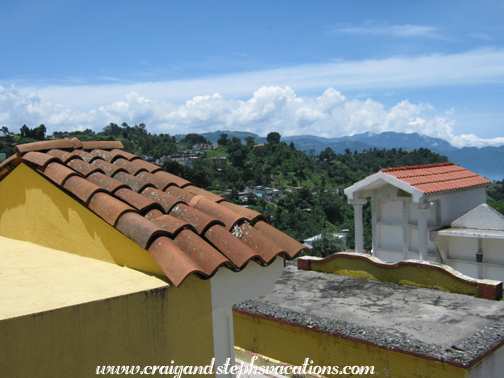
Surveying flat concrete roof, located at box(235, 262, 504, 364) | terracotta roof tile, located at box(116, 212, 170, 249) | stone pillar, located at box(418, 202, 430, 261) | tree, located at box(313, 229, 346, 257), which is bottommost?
tree, located at box(313, 229, 346, 257)

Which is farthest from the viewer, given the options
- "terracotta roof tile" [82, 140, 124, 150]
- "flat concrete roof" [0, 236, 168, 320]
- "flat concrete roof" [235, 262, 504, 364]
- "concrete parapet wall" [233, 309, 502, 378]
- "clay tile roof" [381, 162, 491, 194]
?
"clay tile roof" [381, 162, 491, 194]

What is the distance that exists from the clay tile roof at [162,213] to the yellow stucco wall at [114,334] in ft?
0.84

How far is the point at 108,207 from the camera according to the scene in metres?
3.73

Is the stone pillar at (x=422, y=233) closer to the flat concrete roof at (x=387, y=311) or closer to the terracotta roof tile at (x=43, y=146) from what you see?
the flat concrete roof at (x=387, y=311)

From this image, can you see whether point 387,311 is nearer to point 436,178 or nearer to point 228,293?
point 228,293

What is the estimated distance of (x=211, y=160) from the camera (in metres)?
105

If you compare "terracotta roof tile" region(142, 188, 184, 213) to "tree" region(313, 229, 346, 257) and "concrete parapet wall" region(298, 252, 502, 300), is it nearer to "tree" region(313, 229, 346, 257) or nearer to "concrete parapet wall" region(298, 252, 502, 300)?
"concrete parapet wall" region(298, 252, 502, 300)

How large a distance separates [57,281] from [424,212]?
11740 mm

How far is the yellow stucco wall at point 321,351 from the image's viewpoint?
21.7 feet

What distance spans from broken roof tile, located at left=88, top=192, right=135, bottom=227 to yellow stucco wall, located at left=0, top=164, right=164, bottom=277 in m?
0.10

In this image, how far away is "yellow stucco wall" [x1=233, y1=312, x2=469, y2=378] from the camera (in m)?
6.61

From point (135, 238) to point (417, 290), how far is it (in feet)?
28.6

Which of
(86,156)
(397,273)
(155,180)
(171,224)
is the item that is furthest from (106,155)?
(397,273)

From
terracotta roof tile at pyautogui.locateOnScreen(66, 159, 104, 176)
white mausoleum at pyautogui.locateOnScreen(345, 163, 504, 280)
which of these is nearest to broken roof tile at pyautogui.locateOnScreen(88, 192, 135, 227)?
terracotta roof tile at pyautogui.locateOnScreen(66, 159, 104, 176)
